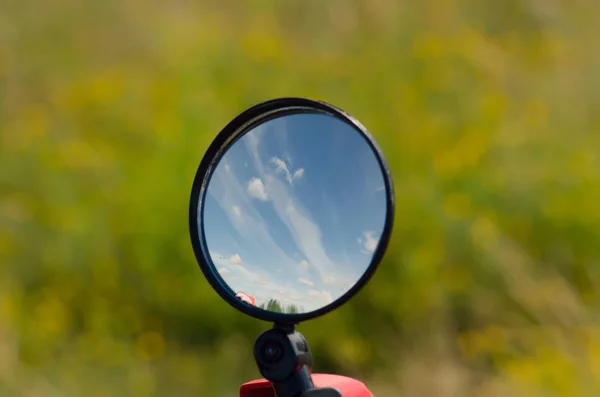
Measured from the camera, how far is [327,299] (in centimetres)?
107

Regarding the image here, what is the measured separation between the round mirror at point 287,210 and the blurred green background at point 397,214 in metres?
2.12

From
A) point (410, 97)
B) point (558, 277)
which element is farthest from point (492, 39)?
point (558, 277)

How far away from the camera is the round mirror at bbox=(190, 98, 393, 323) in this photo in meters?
1.08

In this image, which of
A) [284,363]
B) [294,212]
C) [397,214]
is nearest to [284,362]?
[284,363]

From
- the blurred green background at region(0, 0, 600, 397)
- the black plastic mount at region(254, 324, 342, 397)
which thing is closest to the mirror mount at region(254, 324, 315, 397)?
the black plastic mount at region(254, 324, 342, 397)

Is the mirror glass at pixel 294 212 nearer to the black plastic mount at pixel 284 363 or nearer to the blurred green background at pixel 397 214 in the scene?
the black plastic mount at pixel 284 363

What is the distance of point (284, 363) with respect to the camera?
995 mm

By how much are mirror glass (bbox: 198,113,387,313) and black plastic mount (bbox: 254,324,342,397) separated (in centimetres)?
6

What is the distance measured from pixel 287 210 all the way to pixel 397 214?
271 cm

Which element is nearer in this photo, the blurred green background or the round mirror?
the round mirror

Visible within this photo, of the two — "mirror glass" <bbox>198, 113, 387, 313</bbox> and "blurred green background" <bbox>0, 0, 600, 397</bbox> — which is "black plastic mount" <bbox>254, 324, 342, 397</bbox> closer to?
"mirror glass" <bbox>198, 113, 387, 313</bbox>

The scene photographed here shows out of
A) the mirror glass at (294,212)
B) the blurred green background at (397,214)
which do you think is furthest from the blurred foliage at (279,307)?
the blurred green background at (397,214)

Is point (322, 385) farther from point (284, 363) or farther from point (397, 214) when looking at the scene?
point (397, 214)

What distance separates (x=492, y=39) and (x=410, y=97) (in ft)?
3.15
